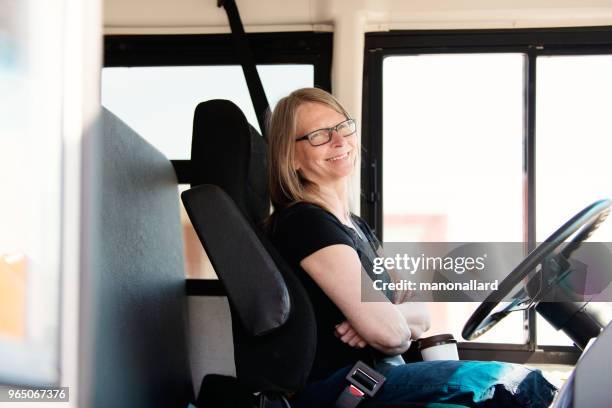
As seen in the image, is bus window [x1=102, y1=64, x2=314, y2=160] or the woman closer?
the woman

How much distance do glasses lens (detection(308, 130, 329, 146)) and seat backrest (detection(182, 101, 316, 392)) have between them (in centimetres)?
24

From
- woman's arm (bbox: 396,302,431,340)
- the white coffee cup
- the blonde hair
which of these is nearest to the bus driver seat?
the blonde hair

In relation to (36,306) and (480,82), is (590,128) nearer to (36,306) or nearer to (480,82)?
(480,82)

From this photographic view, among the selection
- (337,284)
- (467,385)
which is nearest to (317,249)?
(337,284)

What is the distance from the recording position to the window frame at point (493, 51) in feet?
6.68

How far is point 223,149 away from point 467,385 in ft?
1.94

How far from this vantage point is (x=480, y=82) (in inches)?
82.4

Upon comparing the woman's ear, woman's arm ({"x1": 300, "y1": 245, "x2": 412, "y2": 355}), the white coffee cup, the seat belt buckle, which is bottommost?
the white coffee cup

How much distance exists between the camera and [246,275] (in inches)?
46.1

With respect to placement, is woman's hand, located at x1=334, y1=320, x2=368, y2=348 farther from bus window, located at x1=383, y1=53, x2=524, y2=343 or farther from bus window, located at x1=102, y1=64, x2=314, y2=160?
bus window, located at x1=102, y1=64, x2=314, y2=160

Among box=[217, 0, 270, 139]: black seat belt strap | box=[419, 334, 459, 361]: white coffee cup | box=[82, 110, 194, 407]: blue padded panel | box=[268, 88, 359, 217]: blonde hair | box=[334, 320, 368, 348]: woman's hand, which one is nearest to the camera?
box=[82, 110, 194, 407]: blue padded panel

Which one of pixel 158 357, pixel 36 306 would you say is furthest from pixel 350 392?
pixel 158 357

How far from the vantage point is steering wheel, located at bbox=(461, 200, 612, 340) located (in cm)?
135

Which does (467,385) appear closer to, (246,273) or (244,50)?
(246,273)
